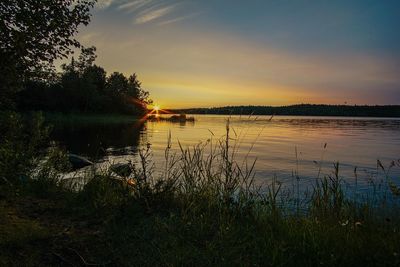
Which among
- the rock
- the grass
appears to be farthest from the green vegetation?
the rock

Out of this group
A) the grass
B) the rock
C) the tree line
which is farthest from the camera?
the tree line

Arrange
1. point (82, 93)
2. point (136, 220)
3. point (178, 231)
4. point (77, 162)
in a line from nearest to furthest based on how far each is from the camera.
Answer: point (178, 231)
point (136, 220)
point (77, 162)
point (82, 93)

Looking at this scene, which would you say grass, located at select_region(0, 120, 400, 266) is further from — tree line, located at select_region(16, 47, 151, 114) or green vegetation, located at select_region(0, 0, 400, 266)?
tree line, located at select_region(16, 47, 151, 114)

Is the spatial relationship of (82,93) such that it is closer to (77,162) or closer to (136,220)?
(77,162)

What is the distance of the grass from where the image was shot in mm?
4367

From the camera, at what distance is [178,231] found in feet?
17.1

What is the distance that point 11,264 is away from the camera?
4117 millimetres

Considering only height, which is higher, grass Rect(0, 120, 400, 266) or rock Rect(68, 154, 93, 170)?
grass Rect(0, 120, 400, 266)

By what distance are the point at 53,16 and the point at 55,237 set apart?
3.51 meters

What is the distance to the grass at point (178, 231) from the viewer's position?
437cm

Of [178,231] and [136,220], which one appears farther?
[136,220]

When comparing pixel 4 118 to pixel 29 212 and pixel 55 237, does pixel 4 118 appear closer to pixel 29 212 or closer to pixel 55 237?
pixel 29 212

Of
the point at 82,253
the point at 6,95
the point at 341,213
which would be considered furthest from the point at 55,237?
the point at 341,213

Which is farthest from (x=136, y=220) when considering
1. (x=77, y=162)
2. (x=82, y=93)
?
(x=82, y=93)
